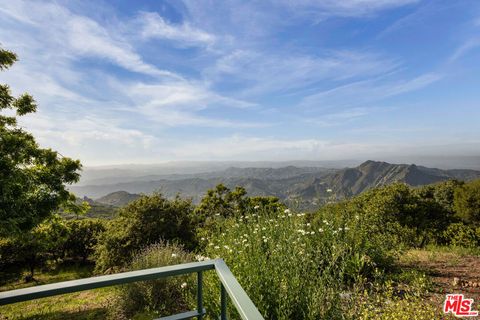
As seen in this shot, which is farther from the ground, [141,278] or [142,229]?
[141,278]

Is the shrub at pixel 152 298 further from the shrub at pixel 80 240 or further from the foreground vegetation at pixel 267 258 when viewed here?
the shrub at pixel 80 240

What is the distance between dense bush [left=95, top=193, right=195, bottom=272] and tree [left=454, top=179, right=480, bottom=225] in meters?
22.0

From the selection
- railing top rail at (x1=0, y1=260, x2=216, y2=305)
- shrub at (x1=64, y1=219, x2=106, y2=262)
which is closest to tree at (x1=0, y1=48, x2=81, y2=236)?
railing top rail at (x1=0, y1=260, x2=216, y2=305)

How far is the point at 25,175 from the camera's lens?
5938 mm

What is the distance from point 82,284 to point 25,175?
19.0 feet

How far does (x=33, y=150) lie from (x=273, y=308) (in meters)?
7.08

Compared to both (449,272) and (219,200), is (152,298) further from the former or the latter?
(219,200)

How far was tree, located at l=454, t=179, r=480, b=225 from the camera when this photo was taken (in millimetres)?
21562

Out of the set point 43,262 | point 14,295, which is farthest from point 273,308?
point 43,262

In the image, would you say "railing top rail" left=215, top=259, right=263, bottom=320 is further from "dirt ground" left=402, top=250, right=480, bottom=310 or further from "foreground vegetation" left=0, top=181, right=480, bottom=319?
"dirt ground" left=402, top=250, right=480, bottom=310

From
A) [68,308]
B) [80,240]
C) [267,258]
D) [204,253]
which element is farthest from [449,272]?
[80,240]

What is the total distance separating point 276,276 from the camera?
327 cm

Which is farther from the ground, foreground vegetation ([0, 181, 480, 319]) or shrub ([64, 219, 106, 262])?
foreground vegetation ([0, 181, 480, 319])

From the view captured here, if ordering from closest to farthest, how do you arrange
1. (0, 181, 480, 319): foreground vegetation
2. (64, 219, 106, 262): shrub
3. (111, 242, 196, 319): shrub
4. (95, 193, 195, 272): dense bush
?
(0, 181, 480, 319): foreground vegetation, (111, 242, 196, 319): shrub, (95, 193, 195, 272): dense bush, (64, 219, 106, 262): shrub
